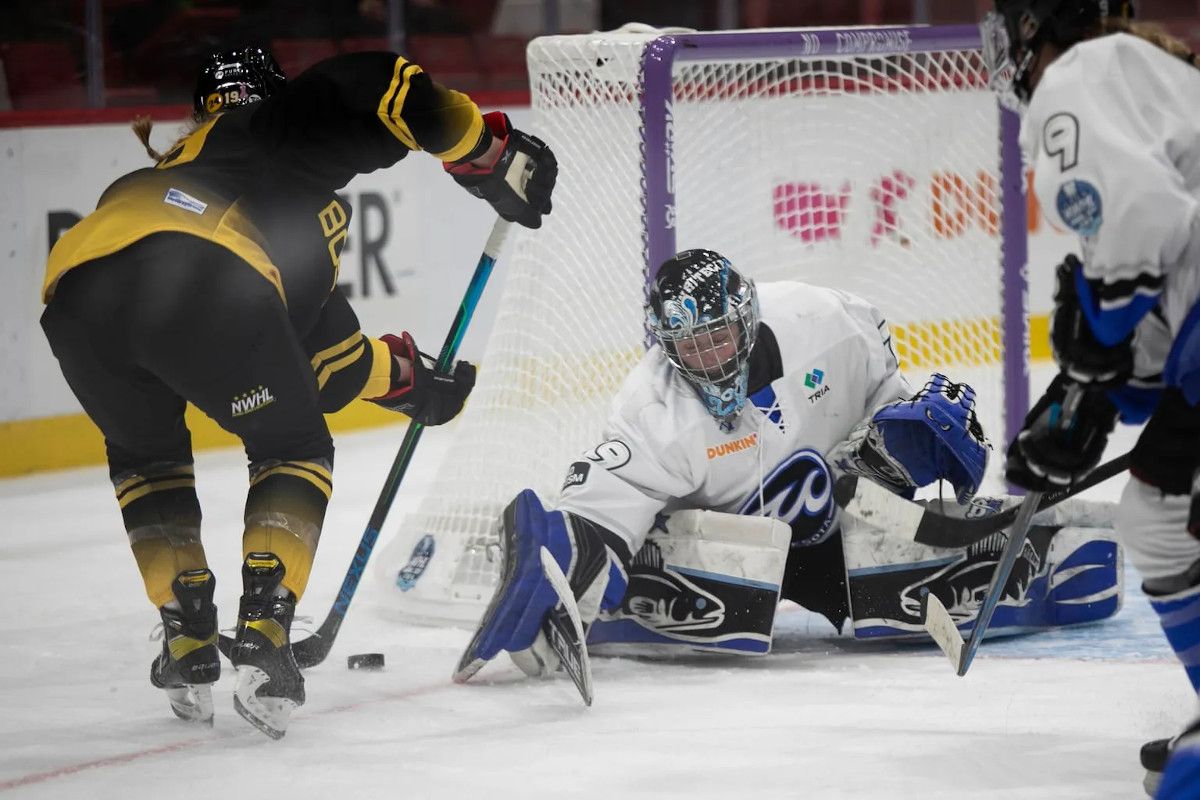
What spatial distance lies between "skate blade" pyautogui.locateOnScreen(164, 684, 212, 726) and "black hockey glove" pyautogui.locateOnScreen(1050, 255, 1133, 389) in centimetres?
143

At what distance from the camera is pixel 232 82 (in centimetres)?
285

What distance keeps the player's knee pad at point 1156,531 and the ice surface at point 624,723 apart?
0.34 metres

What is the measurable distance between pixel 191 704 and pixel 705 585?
0.85 metres

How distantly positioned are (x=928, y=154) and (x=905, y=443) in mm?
1726

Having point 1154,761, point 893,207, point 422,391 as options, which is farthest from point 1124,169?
point 893,207

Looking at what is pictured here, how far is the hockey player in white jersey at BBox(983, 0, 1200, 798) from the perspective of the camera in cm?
187

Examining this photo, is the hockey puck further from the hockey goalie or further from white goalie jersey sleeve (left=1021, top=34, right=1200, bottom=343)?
white goalie jersey sleeve (left=1021, top=34, right=1200, bottom=343)

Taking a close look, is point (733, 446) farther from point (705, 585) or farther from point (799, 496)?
point (705, 585)

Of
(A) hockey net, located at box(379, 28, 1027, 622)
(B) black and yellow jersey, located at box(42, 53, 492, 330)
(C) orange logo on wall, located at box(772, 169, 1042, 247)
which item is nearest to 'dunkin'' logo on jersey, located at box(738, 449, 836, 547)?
(A) hockey net, located at box(379, 28, 1027, 622)

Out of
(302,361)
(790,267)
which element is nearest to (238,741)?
(302,361)

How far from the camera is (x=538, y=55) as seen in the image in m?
3.57

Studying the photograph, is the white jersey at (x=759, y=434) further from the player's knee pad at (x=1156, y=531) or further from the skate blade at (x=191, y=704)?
the player's knee pad at (x=1156, y=531)

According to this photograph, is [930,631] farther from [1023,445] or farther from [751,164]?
[751,164]

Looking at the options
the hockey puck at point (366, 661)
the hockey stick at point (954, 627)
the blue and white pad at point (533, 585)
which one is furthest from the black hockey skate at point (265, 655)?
the hockey stick at point (954, 627)
